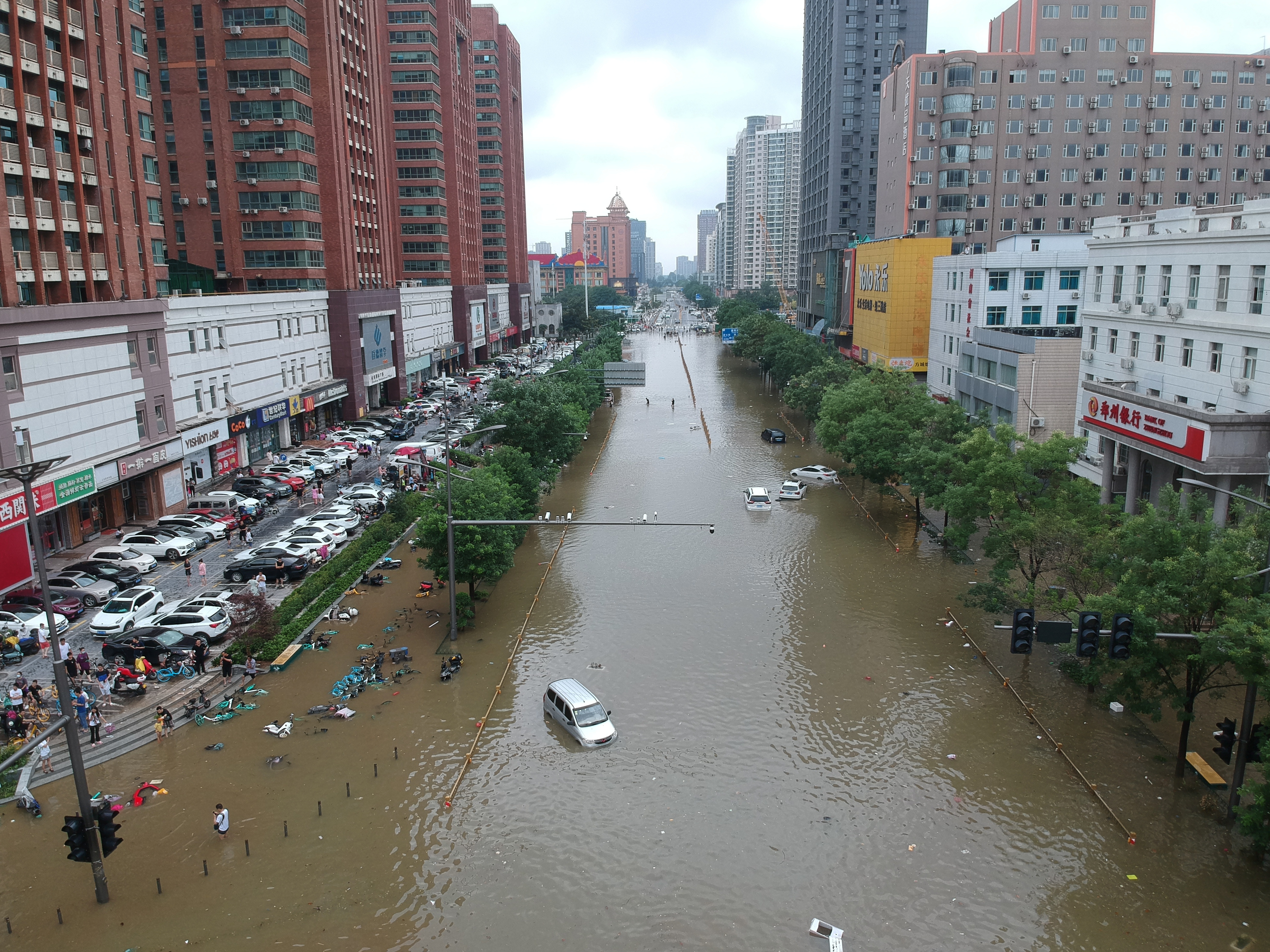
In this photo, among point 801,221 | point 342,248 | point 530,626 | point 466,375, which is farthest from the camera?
point 801,221

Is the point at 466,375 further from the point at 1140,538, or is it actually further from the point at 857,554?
the point at 1140,538

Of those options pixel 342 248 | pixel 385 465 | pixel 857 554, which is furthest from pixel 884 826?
pixel 342 248

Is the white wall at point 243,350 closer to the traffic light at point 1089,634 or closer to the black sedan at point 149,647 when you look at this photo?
the black sedan at point 149,647

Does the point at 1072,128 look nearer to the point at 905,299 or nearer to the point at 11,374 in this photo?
the point at 905,299

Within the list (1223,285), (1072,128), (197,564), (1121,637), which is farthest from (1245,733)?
(1072,128)

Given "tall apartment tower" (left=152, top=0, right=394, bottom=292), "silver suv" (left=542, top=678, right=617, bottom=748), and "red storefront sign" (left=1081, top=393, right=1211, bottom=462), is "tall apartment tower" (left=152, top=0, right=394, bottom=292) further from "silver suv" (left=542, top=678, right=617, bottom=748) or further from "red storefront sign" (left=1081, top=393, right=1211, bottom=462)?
"red storefront sign" (left=1081, top=393, right=1211, bottom=462)

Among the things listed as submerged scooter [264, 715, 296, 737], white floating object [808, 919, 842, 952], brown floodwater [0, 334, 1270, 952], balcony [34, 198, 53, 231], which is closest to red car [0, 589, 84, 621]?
brown floodwater [0, 334, 1270, 952]
